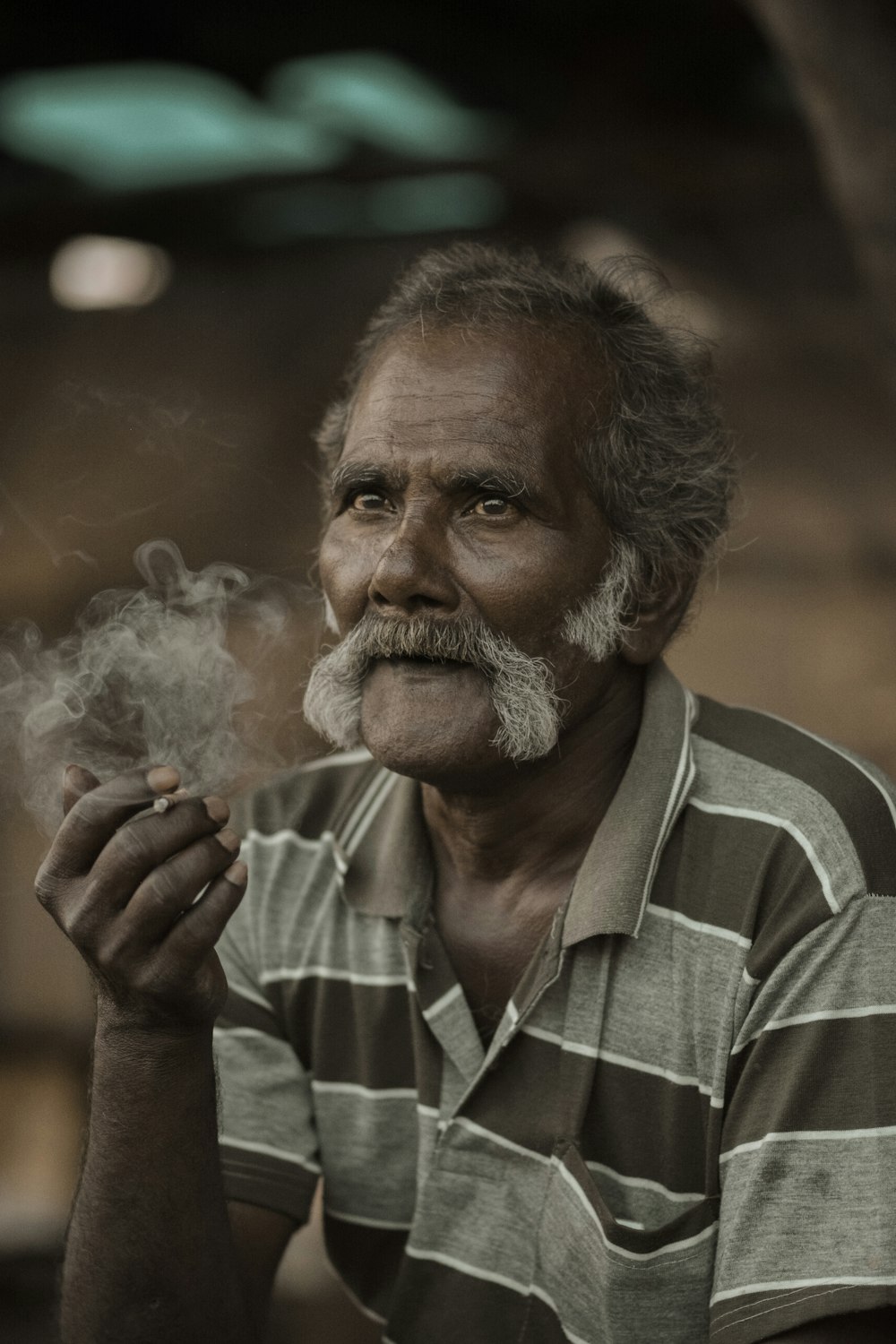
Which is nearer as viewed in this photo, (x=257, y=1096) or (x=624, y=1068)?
(x=624, y=1068)

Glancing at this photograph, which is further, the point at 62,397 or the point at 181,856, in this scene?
the point at 62,397

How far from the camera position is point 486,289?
9.01ft

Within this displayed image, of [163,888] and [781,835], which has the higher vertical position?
[781,835]

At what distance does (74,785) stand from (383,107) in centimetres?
398

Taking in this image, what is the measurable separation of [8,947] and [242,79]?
14.1ft

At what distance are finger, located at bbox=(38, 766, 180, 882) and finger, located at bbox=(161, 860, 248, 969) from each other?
0.59ft

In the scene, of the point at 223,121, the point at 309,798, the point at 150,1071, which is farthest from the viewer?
the point at 223,121

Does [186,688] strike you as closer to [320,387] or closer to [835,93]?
[835,93]

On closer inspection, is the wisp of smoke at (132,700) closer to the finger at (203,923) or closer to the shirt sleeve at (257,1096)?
the shirt sleeve at (257,1096)

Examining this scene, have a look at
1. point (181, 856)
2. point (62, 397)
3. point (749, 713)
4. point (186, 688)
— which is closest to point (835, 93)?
point (749, 713)

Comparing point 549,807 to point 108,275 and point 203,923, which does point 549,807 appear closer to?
point 203,923

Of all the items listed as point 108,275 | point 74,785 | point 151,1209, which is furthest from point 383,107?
point 151,1209

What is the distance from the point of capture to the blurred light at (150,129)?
5.10 meters

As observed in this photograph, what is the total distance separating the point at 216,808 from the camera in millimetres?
2191
